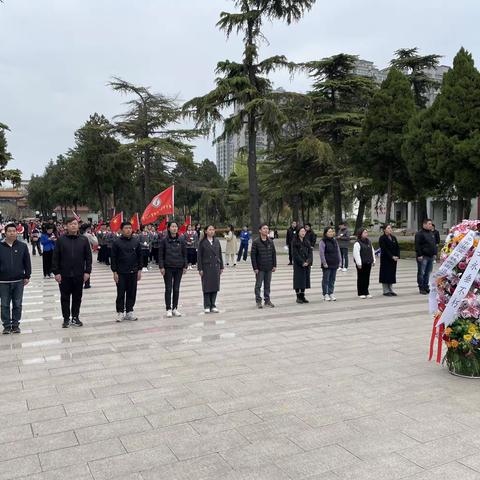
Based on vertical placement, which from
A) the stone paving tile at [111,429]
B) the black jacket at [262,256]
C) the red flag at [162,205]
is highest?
the red flag at [162,205]

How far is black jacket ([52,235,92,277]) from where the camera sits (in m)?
8.09

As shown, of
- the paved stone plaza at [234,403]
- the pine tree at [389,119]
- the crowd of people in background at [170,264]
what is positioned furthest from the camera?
the pine tree at [389,119]

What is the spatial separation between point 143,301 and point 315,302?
3839 mm

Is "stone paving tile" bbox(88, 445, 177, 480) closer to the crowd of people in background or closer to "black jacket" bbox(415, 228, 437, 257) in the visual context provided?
the crowd of people in background

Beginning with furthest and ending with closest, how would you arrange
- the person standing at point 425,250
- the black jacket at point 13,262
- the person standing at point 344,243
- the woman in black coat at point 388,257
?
the person standing at point 344,243 < the person standing at point 425,250 < the woman in black coat at point 388,257 < the black jacket at point 13,262

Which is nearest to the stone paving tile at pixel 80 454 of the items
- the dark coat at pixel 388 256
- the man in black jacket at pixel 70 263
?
the man in black jacket at pixel 70 263

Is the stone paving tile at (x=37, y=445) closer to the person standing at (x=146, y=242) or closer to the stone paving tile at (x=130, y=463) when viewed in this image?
the stone paving tile at (x=130, y=463)

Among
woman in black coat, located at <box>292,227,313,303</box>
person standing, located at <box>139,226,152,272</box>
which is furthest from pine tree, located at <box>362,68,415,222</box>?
woman in black coat, located at <box>292,227,313,303</box>

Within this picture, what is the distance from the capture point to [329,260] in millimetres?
10789

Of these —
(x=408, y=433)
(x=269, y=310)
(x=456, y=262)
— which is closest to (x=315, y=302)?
(x=269, y=310)

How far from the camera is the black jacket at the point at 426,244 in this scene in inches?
465

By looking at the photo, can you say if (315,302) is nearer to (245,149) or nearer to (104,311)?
(104,311)

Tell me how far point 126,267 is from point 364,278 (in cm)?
553

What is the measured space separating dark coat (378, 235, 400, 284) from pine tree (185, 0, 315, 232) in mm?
14548
